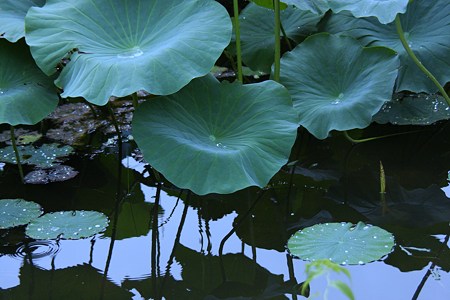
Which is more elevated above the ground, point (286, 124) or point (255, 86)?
point (255, 86)

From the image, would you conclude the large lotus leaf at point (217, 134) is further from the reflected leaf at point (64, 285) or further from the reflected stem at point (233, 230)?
the reflected leaf at point (64, 285)

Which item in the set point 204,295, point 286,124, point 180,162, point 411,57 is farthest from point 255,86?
point 204,295

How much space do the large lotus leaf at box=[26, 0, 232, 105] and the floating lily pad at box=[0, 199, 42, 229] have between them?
14.8 inches

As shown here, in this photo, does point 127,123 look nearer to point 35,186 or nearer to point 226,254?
point 35,186

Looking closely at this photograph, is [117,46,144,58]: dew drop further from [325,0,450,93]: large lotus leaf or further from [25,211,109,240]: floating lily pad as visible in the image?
[325,0,450,93]: large lotus leaf

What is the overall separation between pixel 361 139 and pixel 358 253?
871 mm

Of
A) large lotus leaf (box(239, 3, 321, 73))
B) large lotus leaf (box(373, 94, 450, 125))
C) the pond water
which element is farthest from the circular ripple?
large lotus leaf (box(373, 94, 450, 125))

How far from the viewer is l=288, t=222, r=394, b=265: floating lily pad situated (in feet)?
6.11

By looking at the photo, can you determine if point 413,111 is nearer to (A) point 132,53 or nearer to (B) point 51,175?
(A) point 132,53

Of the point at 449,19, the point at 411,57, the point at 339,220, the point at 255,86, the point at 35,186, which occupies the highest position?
the point at 449,19

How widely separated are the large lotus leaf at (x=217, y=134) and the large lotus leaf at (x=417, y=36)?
56cm

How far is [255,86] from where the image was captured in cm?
223

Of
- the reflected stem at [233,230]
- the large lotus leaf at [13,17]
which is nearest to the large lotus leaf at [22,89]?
the large lotus leaf at [13,17]

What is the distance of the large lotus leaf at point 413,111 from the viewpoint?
8.77 ft
